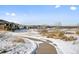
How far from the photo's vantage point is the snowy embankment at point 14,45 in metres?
1.49

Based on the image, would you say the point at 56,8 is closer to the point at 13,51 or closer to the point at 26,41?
the point at 26,41

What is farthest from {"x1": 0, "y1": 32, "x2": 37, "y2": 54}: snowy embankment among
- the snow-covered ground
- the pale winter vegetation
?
the pale winter vegetation

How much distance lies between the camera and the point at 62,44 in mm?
1533

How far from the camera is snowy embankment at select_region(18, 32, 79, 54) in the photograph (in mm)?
1507

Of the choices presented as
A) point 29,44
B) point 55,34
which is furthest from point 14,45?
point 55,34

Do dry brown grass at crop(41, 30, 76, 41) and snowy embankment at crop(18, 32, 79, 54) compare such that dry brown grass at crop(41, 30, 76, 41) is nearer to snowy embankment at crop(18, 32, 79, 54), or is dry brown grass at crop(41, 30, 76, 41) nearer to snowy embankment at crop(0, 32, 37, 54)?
snowy embankment at crop(18, 32, 79, 54)

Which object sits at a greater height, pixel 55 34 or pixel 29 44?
pixel 55 34

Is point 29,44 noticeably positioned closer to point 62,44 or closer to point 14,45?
point 14,45

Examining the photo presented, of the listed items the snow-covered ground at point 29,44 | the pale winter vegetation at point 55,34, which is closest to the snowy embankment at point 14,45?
the snow-covered ground at point 29,44

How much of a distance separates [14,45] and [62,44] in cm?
51

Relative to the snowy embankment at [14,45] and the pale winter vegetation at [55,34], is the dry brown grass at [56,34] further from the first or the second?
the snowy embankment at [14,45]

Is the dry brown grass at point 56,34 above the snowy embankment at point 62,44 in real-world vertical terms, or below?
above

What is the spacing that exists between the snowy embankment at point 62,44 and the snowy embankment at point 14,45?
0.08 m

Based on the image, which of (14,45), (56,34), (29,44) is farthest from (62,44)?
(14,45)
